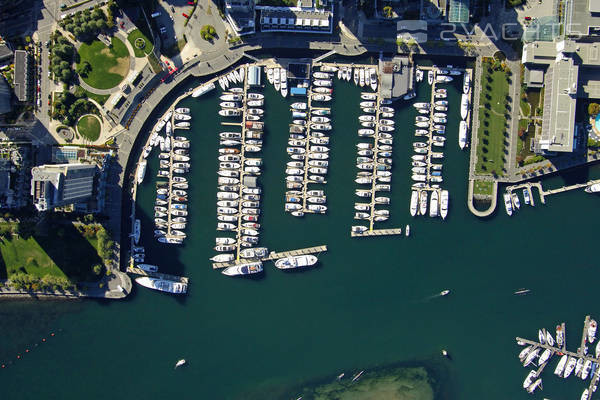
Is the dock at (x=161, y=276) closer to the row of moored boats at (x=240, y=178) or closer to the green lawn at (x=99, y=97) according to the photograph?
the row of moored boats at (x=240, y=178)

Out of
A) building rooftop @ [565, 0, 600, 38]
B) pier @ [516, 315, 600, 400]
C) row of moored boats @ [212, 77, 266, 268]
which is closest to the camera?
building rooftop @ [565, 0, 600, 38]

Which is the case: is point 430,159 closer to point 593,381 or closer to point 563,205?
point 563,205

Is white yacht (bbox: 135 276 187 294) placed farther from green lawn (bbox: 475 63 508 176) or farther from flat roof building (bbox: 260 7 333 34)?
green lawn (bbox: 475 63 508 176)

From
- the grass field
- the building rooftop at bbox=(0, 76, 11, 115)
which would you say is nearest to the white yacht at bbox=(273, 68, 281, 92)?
the grass field

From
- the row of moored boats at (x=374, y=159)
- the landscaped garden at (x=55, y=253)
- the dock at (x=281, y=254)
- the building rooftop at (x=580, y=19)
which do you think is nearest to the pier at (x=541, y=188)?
the row of moored boats at (x=374, y=159)

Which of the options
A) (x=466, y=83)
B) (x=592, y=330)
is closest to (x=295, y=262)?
(x=466, y=83)

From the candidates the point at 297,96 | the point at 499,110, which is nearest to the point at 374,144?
the point at 297,96
